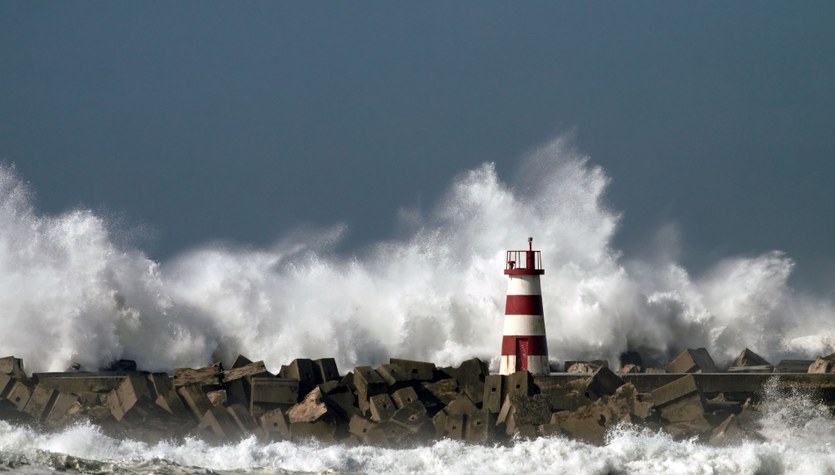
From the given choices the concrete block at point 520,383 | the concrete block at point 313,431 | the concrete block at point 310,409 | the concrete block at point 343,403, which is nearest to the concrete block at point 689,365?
the concrete block at point 520,383

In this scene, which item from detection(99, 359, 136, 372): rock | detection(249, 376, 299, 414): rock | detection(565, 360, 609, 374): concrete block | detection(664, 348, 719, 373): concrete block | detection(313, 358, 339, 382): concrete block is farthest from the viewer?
detection(99, 359, 136, 372): rock

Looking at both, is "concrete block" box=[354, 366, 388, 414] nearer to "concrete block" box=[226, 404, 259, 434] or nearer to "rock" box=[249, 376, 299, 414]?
"rock" box=[249, 376, 299, 414]

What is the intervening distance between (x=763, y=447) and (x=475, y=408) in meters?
2.95

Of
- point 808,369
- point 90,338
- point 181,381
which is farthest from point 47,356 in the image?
point 808,369

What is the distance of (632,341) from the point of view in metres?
24.9

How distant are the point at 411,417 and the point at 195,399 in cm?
235

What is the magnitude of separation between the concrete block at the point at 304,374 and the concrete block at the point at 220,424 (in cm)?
111

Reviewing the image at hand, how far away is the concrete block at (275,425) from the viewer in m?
15.3

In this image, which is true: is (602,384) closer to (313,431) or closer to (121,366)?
(313,431)

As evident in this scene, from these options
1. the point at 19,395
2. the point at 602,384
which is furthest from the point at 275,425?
the point at 602,384

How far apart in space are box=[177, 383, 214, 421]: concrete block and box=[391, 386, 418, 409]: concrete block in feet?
6.42

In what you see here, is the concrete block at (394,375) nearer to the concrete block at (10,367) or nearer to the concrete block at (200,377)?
the concrete block at (200,377)

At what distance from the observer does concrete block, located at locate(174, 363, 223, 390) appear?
16.5 m

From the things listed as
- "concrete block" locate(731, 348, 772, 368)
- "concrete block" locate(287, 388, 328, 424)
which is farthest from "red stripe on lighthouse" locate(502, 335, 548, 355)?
"concrete block" locate(731, 348, 772, 368)
